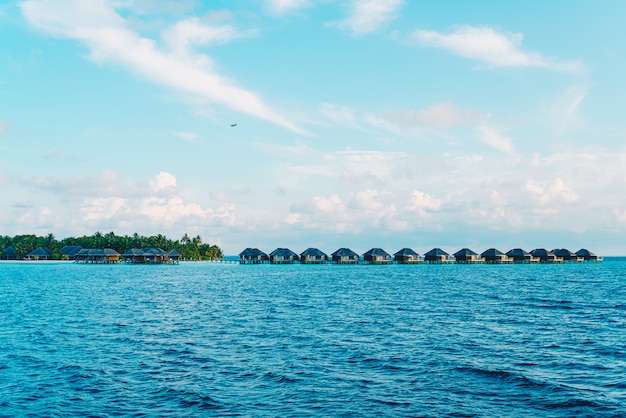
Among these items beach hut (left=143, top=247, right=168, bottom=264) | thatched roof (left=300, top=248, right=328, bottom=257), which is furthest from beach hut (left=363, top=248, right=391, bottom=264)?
beach hut (left=143, top=247, right=168, bottom=264)

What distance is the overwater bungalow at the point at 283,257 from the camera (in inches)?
7441

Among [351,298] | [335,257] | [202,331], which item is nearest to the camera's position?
[202,331]

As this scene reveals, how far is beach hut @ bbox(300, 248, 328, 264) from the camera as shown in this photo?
18665cm

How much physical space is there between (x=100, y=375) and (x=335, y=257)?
159707 mm

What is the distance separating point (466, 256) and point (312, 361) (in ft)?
582

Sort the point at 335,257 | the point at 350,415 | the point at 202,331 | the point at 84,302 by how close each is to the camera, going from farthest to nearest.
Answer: the point at 335,257 < the point at 84,302 < the point at 202,331 < the point at 350,415

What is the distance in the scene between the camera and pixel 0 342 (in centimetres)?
3253

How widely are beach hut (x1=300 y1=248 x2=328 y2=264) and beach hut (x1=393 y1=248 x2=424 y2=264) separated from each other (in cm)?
2844

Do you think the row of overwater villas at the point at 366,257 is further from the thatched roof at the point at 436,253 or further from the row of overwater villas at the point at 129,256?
the row of overwater villas at the point at 129,256

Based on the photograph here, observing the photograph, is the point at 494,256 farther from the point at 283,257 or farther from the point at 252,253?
the point at 252,253

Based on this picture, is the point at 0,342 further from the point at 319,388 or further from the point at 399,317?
the point at 399,317

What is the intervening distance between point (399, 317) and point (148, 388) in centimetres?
2679

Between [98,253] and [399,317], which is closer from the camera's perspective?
[399,317]

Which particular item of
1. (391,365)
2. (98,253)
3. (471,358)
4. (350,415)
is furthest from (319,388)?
(98,253)
